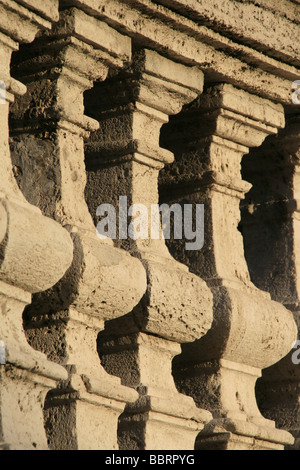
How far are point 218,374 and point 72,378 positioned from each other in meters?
0.89

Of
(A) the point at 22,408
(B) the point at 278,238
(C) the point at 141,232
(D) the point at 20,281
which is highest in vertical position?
(B) the point at 278,238

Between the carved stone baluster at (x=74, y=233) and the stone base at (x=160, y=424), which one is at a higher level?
the carved stone baluster at (x=74, y=233)

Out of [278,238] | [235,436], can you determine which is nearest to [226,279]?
[235,436]

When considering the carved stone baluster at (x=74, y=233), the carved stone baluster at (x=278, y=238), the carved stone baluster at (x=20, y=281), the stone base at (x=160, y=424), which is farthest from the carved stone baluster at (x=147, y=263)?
the carved stone baluster at (x=278, y=238)

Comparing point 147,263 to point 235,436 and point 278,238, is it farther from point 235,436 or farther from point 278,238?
point 278,238

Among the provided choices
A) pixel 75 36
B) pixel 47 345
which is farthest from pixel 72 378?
pixel 75 36

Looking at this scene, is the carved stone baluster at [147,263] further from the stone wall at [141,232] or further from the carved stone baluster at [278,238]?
the carved stone baluster at [278,238]

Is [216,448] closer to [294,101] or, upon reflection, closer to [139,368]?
[139,368]

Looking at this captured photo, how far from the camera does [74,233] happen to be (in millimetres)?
4094

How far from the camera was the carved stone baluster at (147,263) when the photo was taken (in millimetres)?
4281

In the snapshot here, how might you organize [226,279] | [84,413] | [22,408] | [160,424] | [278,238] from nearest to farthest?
[22,408] → [84,413] → [160,424] → [226,279] → [278,238]

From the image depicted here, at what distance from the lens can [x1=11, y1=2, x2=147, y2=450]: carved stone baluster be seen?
4012mm

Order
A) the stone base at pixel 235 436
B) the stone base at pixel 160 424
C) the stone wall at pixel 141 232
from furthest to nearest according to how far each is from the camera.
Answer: the stone base at pixel 235 436 < the stone base at pixel 160 424 < the stone wall at pixel 141 232

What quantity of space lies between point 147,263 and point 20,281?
629 mm
